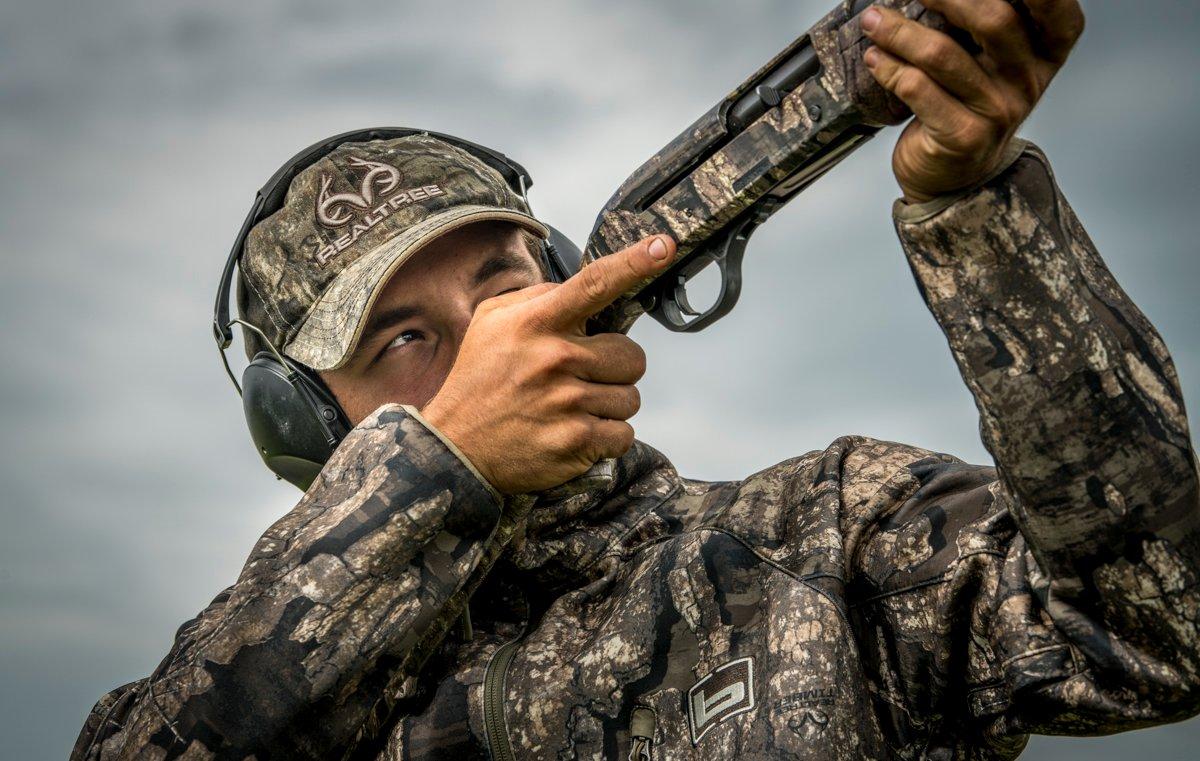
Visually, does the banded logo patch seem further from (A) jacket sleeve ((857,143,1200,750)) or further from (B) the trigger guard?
(B) the trigger guard

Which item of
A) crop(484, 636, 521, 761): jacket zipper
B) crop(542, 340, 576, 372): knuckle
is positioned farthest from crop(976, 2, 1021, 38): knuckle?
crop(484, 636, 521, 761): jacket zipper

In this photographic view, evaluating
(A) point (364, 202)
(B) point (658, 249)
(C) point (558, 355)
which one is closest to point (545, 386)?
(C) point (558, 355)

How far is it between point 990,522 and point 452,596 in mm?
1137

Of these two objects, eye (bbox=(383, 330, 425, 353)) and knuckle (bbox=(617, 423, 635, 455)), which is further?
eye (bbox=(383, 330, 425, 353))

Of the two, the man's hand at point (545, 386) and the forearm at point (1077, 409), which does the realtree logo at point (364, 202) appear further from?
the forearm at point (1077, 409)

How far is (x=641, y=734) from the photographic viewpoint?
215 centimetres

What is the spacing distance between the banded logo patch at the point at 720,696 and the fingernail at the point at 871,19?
1.28 m

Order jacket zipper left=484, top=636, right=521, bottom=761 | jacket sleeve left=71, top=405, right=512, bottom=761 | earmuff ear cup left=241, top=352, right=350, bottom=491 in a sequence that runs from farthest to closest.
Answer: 1. earmuff ear cup left=241, top=352, right=350, bottom=491
2. jacket zipper left=484, top=636, right=521, bottom=761
3. jacket sleeve left=71, top=405, right=512, bottom=761

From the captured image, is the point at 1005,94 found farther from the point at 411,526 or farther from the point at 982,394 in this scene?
the point at 411,526

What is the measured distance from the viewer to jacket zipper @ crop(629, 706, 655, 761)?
214 cm

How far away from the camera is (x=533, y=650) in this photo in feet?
7.70

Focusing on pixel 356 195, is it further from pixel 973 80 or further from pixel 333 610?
pixel 973 80

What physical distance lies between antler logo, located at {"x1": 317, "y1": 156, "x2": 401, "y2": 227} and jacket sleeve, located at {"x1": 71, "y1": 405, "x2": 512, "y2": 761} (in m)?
1.28

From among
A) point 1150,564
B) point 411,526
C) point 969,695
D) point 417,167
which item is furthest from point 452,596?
point 417,167
